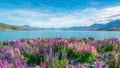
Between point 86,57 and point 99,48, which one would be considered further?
point 99,48

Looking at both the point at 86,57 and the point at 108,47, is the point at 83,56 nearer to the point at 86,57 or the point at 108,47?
the point at 86,57

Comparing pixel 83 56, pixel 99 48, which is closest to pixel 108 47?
pixel 99 48

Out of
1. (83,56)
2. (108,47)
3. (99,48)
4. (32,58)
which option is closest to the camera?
(32,58)

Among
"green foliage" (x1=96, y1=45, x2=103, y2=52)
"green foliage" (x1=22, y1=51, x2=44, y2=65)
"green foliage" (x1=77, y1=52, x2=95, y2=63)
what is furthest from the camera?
"green foliage" (x1=96, y1=45, x2=103, y2=52)

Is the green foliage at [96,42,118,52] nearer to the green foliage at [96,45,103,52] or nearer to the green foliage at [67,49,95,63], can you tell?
the green foliage at [96,45,103,52]

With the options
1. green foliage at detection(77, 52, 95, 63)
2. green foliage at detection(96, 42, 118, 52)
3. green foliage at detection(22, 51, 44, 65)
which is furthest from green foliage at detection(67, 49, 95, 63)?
green foliage at detection(96, 42, 118, 52)

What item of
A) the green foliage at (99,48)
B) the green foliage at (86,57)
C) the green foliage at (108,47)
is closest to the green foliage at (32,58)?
the green foliage at (86,57)

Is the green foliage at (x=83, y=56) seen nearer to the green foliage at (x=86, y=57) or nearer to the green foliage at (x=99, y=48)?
the green foliage at (x=86, y=57)

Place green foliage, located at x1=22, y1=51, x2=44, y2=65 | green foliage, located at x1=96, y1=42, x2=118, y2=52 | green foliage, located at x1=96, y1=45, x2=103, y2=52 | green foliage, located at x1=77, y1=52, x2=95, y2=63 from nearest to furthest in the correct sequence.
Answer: green foliage, located at x1=22, y1=51, x2=44, y2=65, green foliage, located at x1=77, y1=52, x2=95, y2=63, green foliage, located at x1=96, y1=45, x2=103, y2=52, green foliage, located at x1=96, y1=42, x2=118, y2=52

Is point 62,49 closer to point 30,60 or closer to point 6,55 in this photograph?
point 30,60

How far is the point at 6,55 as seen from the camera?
38.3 ft

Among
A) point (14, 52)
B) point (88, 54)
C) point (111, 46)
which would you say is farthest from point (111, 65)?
point (111, 46)

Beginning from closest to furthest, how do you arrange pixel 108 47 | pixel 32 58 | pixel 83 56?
1. pixel 32 58
2. pixel 83 56
3. pixel 108 47

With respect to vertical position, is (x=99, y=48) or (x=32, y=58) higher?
(x=32, y=58)
